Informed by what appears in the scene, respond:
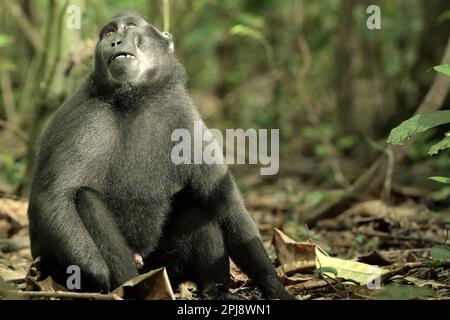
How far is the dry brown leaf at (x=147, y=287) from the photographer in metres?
4.36

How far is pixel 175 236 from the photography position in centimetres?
536

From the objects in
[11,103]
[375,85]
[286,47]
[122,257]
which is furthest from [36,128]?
[286,47]

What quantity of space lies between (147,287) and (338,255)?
266 cm

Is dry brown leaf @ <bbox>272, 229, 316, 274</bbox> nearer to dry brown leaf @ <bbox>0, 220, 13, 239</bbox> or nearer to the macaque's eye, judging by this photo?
the macaque's eye

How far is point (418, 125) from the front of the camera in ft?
15.0

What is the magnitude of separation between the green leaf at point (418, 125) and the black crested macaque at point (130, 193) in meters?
1.22

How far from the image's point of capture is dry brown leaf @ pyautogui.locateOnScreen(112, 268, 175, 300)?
4.36 meters

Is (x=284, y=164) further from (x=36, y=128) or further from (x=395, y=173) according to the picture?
(x=36, y=128)

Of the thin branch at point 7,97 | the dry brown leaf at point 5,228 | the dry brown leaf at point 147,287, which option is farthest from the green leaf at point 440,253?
the thin branch at point 7,97

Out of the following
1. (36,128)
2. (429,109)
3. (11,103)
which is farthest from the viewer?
(11,103)

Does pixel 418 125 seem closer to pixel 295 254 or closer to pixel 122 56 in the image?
pixel 295 254

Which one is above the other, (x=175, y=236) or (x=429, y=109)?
(x=429, y=109)

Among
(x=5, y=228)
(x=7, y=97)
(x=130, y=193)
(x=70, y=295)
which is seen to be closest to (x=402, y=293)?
(x=70, y=295)
